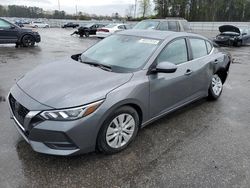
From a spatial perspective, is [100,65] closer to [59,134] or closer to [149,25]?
[59,134]

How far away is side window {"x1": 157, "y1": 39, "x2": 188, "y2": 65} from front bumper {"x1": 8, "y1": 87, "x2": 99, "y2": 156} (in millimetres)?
1543

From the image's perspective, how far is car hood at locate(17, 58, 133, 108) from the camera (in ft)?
9.28

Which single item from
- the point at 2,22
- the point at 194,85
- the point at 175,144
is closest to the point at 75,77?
the point at 175,144

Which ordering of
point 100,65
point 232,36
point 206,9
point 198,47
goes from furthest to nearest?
point 206,9 < point 232,36 < point 198,47 < point 100,65

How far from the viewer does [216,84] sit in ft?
17.6

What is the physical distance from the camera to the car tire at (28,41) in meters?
13.3

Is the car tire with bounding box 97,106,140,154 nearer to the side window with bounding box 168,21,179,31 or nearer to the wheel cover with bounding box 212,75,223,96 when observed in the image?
the wheel cover with bounding box 212,75,223,96

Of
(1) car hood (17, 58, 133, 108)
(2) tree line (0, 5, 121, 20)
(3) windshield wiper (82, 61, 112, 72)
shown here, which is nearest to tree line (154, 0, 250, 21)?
(2) tree line (0, 5, 121, 20)

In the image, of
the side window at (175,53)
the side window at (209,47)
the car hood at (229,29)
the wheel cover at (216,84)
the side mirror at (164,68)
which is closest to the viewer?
the side mirror at (164,68)

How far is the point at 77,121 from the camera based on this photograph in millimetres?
2725

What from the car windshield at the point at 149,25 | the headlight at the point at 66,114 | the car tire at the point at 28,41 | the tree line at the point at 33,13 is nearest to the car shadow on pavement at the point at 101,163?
the headlight at the point at 66,114

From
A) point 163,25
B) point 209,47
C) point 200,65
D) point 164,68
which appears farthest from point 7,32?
point 164,68

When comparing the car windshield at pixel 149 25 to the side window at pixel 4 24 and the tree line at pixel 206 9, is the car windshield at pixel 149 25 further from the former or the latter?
the tree line at pixel 206 9

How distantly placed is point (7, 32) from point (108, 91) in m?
11.7
